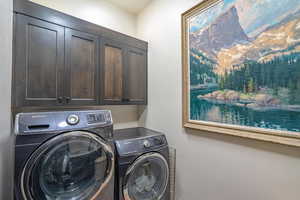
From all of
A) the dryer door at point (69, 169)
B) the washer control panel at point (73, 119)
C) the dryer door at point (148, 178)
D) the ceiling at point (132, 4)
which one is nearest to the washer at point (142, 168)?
the dryer door at point (148, 178)

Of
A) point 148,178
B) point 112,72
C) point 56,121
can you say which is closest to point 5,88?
point 56,121

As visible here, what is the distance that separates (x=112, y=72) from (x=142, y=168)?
1.10 meters

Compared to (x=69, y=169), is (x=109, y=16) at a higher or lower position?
higher

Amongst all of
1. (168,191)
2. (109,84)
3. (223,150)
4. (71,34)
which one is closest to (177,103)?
(223,150)

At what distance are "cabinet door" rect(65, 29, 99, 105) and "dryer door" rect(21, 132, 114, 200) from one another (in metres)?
0.46

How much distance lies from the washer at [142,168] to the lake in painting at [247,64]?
1.63 ft

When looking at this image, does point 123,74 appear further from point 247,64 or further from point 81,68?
point 247,64

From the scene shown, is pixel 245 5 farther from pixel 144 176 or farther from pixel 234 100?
pixel 144 176

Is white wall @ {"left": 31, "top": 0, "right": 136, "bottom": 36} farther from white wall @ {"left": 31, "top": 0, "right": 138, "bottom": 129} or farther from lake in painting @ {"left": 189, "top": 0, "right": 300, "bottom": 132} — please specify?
lake in painting @ {"left": 189, "top": 0, "right": 300, "bottom": 132}

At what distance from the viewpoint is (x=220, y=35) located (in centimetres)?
123

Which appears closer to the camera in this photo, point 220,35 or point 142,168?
point 220,35

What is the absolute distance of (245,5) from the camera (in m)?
1.07


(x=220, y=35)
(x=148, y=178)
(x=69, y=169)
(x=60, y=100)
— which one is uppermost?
(x=220, y=35)

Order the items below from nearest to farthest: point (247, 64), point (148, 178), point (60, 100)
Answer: point (247, 64) → point (60, 100) → point (148, 178)
